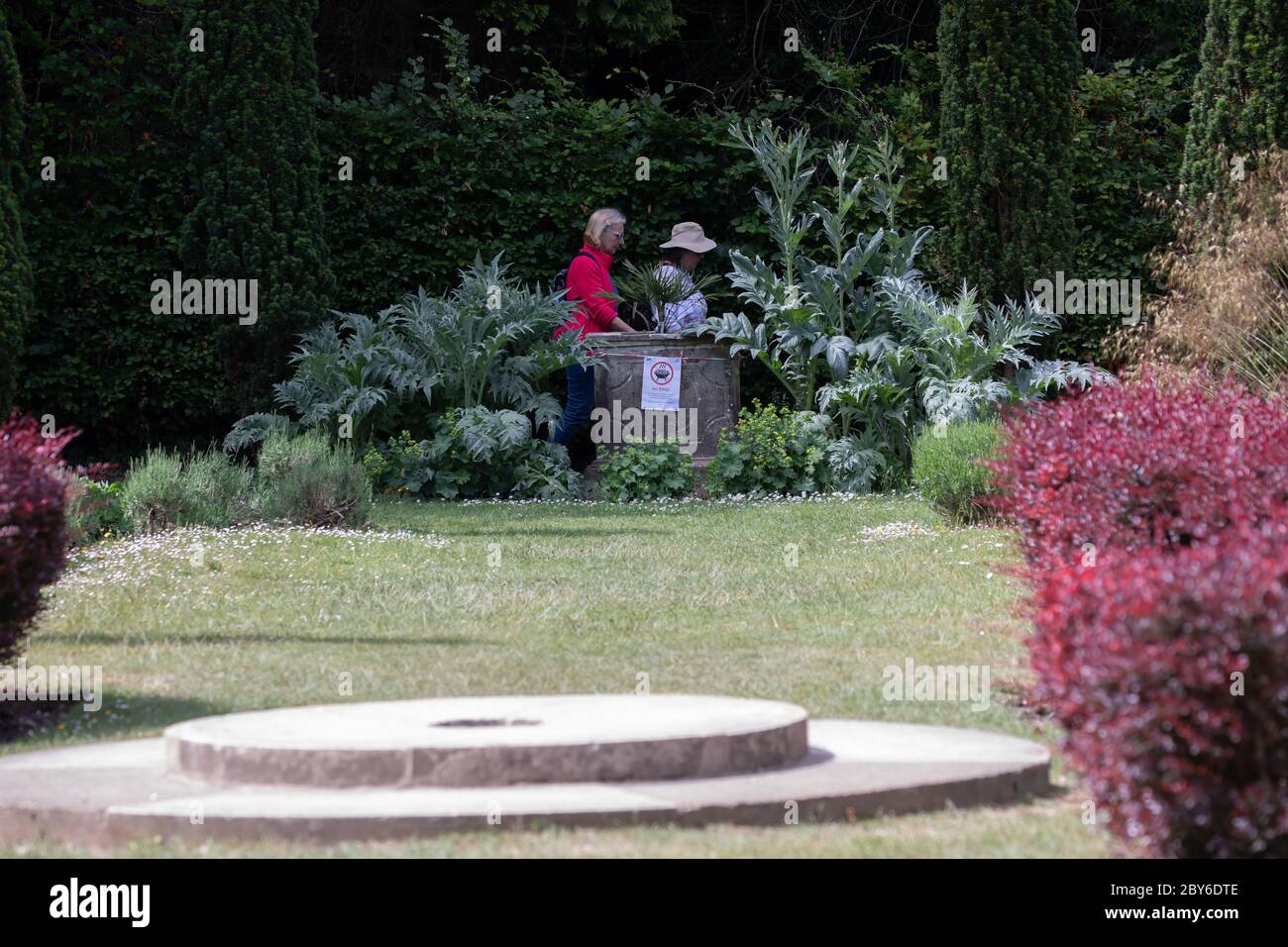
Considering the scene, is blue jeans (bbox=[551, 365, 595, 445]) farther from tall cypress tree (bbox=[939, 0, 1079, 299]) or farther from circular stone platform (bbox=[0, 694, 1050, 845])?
circular stone platform (bbox=[0, 694, 1050, 845])

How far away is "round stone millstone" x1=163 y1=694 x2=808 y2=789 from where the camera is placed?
4.42 metres

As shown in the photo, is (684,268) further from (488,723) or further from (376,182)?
(488,723)

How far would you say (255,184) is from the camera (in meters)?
13.9

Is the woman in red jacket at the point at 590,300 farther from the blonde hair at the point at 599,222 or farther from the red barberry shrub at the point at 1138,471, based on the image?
the red barberry shrub at the point at 1138,471

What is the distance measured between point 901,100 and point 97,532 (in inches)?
360

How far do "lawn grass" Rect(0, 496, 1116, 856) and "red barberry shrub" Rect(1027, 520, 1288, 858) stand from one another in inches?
17.6

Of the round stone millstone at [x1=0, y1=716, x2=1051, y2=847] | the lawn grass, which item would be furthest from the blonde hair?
the round stone millstone at [x1=0, y1=716, x2=1051, y2=847]

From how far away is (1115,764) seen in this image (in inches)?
141

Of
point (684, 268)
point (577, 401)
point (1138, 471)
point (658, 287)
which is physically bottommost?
point (1138, 471)

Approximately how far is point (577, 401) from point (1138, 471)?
27.8 feet

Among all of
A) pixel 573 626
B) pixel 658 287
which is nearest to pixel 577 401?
pixel 658 287
